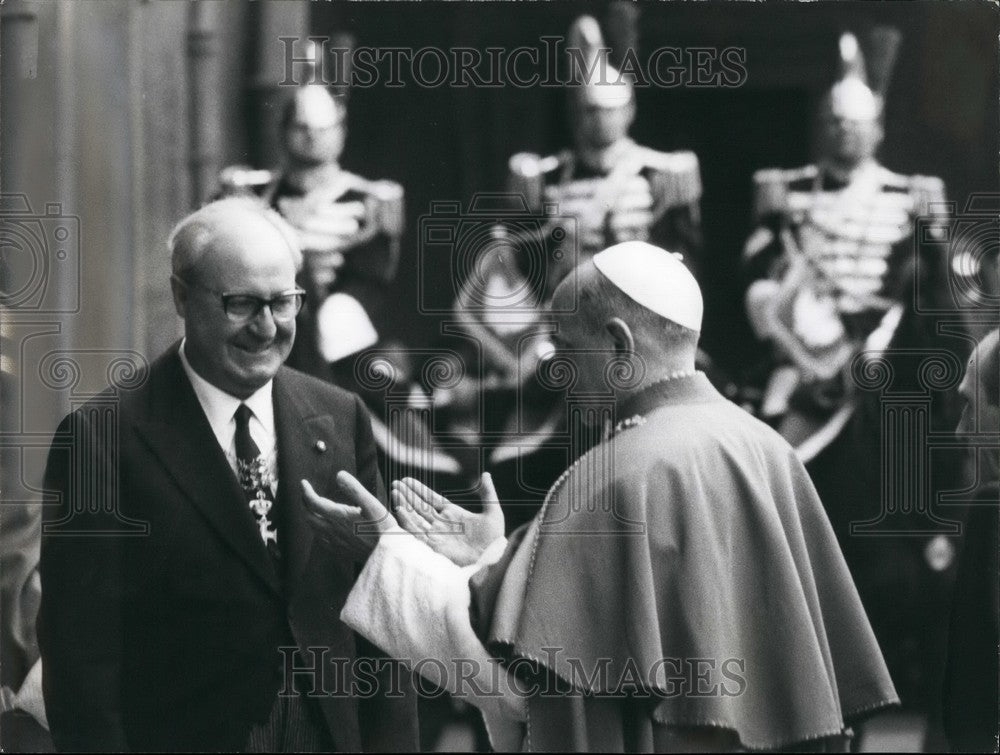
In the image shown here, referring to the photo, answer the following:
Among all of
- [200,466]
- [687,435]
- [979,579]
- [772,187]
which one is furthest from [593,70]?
[979,579]

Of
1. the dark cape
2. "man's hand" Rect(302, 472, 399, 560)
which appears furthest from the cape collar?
"man's hand" Rect(302, 472, 399, 560)

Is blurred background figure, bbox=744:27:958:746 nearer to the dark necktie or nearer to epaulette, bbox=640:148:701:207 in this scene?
epaulette, bbox=640:148:701:207

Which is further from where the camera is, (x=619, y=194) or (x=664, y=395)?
(x=619, y=194)

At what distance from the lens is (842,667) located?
14.3ft

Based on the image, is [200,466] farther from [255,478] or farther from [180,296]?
[180,296]

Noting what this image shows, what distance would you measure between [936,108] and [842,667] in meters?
1.87

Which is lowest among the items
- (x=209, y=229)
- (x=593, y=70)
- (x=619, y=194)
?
(x=209, y=229)

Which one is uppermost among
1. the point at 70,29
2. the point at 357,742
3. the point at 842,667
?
the point at 70,29

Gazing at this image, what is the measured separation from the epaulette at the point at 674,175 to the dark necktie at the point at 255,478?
1516mm

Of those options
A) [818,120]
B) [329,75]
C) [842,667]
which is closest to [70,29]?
[329,75]

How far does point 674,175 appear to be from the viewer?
452 cm

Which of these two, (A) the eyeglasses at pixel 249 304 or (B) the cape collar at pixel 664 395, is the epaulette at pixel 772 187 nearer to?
(B) the cape collar at pixel 664 395

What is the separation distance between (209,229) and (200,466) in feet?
2.48

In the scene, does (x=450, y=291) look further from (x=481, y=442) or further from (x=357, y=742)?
(x=357, y=742)
